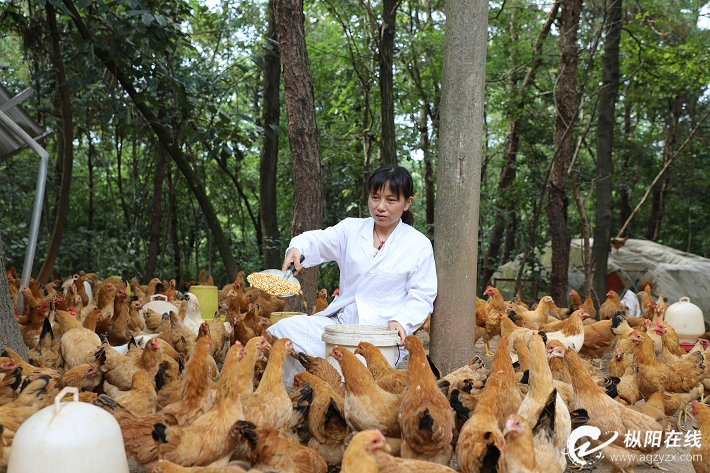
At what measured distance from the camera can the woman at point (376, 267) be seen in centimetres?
439

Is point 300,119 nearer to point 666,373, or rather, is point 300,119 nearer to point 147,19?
point 147,19

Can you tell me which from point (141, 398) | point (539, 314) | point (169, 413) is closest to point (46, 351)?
point (141, 398)

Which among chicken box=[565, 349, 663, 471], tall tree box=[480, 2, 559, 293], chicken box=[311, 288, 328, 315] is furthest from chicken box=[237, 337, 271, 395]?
tall tree box=[480, 2, 559, 293]

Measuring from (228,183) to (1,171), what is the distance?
5758 mm

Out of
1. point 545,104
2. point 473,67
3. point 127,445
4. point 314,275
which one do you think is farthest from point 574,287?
point 127,445

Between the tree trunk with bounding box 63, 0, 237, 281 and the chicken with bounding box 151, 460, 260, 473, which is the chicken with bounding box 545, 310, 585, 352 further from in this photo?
the tree trunk with bounding box 63, 0, 237, 281

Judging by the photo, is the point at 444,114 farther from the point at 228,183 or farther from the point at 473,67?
the point at 228,183

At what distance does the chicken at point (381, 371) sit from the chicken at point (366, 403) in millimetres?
291

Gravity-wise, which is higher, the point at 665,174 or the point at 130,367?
the point at 665,174

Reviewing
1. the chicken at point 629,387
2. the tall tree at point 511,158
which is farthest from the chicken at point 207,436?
the tall tree at point 511,158

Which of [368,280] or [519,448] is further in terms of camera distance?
[368,280]

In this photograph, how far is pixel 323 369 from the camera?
4.19 m

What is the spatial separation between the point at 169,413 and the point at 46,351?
8.74 ft

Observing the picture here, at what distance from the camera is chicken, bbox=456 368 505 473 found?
280 cm
